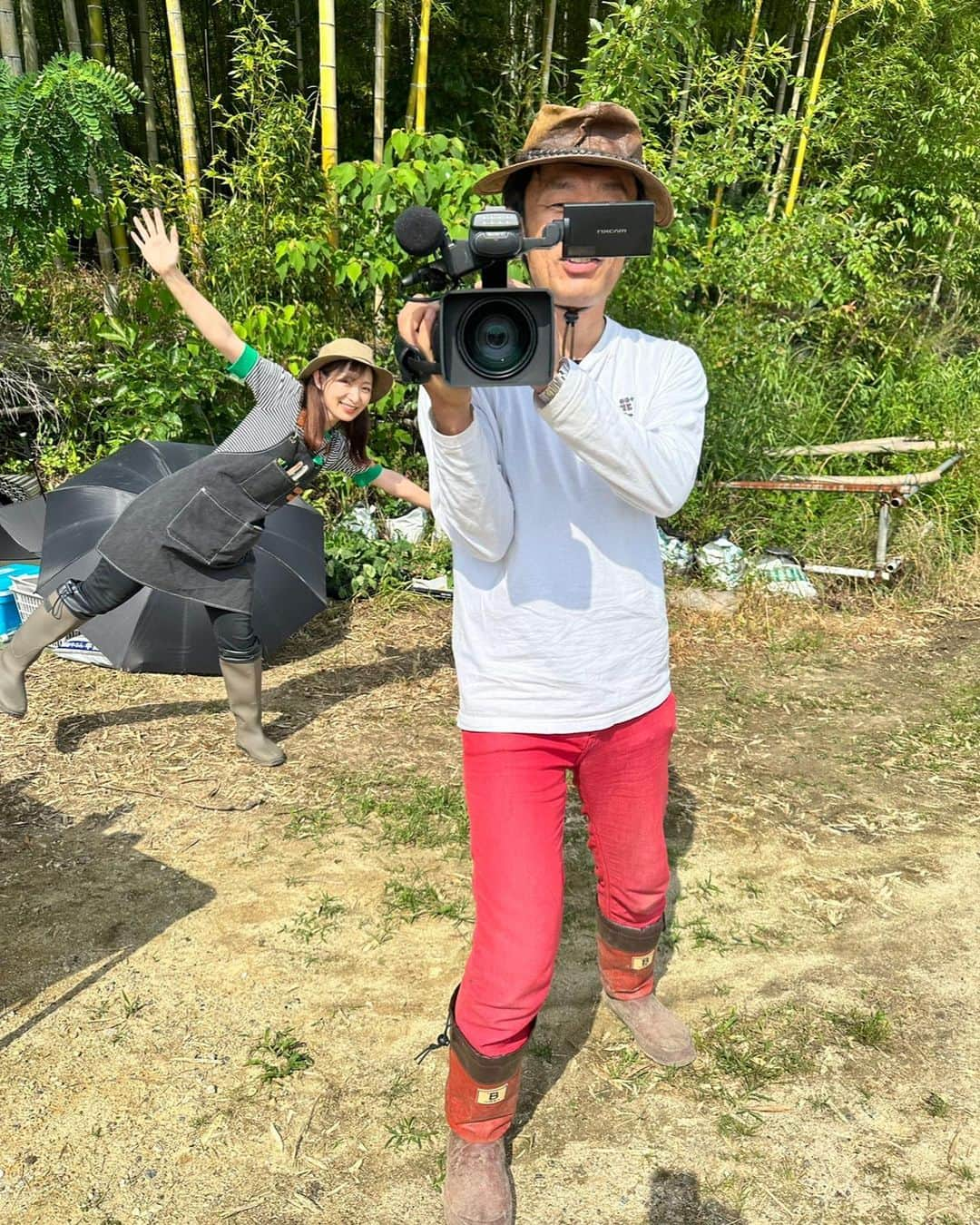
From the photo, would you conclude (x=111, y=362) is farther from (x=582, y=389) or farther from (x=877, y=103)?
(x=877, y=103)

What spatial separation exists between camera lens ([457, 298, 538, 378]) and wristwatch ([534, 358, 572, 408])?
0.05 metres

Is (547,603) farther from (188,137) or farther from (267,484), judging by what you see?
(188,137)

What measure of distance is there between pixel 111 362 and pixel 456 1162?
394 cm

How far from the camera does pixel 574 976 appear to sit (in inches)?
100

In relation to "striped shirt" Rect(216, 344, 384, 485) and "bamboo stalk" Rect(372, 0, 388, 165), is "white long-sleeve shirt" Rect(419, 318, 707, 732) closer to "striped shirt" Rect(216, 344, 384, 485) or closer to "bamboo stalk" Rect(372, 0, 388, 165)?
"striped shirt" Rect(216, 344, 384, 485)

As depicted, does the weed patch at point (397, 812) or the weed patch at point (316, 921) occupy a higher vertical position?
the weed patch at point (316, 921)

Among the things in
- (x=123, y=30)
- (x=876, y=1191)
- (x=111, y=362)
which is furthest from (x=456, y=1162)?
(x=123, y=30)

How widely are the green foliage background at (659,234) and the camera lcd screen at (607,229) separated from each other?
2827 mm

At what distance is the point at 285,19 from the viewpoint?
22.1 feet

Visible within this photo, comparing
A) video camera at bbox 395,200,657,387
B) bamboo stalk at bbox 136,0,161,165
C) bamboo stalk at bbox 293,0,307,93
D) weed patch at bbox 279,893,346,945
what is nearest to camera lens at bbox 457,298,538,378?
video camera at bbox 395,200,657,387

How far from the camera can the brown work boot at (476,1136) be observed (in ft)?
5.75

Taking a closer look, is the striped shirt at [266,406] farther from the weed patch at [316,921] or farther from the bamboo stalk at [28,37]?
the bamboo stalk at [28,37]

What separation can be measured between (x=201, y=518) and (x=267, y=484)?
25 cm

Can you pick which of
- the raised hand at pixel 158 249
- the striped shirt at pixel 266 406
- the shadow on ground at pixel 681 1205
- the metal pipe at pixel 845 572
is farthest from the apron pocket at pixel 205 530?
the metal pipe at pixel 845 572
